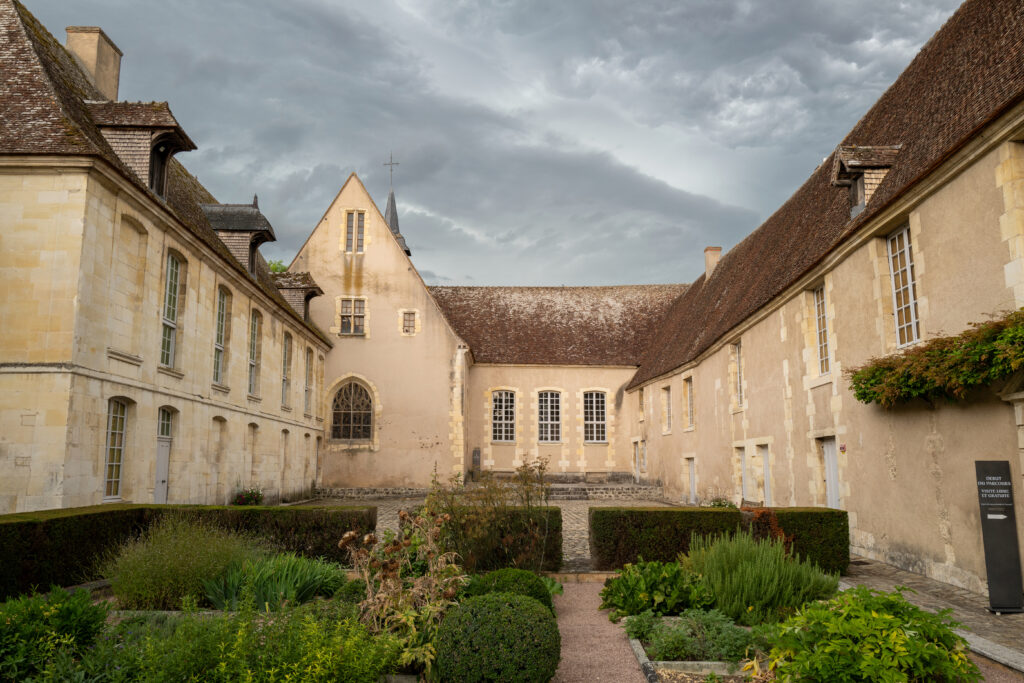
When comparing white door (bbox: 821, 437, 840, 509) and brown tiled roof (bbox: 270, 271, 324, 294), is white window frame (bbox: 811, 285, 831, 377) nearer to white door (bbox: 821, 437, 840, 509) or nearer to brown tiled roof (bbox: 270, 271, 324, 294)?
white door (bbox: 821, 437, 840, 509)

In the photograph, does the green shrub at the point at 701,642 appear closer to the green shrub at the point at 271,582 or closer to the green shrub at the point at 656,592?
the green shrub at the point at 656,592

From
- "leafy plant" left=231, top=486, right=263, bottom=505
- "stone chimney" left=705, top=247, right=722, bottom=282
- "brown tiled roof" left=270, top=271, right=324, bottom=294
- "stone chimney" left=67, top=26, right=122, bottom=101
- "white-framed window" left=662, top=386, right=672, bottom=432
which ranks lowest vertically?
"leafy plant" left=231, top=486, right=263, bottom=505

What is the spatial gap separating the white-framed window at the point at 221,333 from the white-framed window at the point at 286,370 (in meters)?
4.14

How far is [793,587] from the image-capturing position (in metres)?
6.11

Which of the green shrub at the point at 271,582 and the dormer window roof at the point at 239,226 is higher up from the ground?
the dormer window roof at the point at 239,226

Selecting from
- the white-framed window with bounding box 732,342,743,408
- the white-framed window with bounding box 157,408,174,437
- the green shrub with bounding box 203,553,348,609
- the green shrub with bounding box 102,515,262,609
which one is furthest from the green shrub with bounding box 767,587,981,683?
the white-framed window with bounding box 732,342,743,408

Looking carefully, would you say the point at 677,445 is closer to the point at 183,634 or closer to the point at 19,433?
the point at 19,433

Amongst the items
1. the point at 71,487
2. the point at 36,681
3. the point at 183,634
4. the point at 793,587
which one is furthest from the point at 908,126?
the point at 71,487

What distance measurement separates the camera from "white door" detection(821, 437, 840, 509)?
35.8 feet

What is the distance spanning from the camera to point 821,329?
458 inches

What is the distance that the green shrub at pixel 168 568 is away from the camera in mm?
6156

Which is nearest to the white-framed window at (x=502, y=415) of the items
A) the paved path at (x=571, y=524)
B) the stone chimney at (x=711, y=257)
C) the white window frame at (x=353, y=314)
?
the paved path at (x=571, y=524)

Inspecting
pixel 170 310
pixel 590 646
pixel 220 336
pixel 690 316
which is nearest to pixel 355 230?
pixel 220 336

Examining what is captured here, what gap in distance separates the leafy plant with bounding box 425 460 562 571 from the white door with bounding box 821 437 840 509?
499 cm
